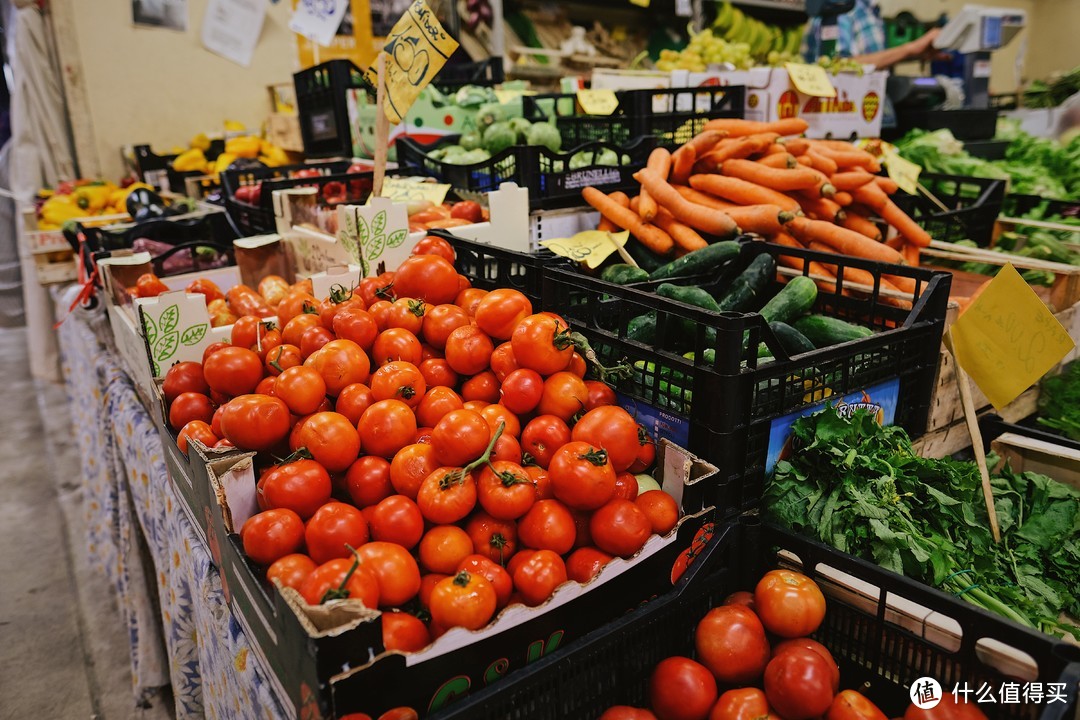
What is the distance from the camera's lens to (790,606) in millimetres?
1270

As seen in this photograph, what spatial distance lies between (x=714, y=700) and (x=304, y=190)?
2478 mm

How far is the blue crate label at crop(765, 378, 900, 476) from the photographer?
1471mm

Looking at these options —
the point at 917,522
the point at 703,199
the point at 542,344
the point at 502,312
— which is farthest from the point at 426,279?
the point at 703,199

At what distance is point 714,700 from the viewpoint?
48.2 inches

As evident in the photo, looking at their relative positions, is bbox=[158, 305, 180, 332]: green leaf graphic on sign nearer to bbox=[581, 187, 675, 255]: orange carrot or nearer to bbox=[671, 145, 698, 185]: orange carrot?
bbox=[581, 187, 675, 255]: orange carrot

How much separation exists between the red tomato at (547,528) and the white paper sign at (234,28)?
6409 millimetres

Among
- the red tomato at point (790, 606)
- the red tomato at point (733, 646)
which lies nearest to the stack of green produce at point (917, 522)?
the red tomato at point (790, 606)

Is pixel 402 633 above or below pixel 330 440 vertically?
below

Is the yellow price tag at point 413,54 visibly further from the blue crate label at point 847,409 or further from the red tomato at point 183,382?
the blue crate label at point 847,409

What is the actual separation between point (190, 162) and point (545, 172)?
3.72 meters

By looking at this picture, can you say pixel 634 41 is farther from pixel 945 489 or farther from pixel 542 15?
pixel 945 489

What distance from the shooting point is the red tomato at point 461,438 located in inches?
48.7

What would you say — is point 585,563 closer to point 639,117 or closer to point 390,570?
point 390,570

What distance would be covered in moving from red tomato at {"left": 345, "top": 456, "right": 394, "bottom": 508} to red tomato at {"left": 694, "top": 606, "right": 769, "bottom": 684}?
646mm
